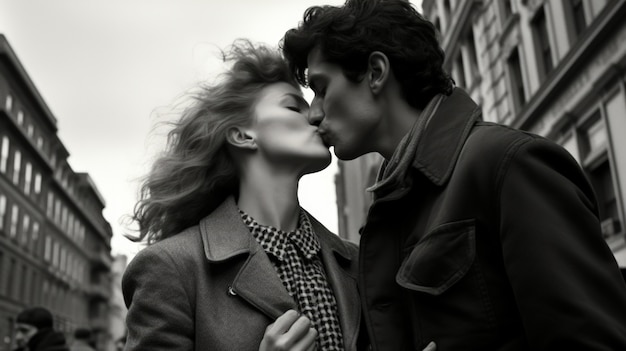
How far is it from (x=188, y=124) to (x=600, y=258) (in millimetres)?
2131

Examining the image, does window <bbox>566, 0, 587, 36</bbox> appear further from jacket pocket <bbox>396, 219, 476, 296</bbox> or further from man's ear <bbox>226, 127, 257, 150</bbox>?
jacket pocket <bbox>396, 219, 476, 296</bbox>

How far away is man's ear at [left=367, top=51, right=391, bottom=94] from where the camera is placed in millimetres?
2385

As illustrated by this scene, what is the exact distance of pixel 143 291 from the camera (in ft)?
7.57

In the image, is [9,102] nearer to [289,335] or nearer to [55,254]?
[55,254]

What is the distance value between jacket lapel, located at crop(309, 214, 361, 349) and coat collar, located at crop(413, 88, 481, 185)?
798mm

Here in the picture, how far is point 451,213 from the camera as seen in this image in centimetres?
179

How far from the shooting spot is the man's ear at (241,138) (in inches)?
117

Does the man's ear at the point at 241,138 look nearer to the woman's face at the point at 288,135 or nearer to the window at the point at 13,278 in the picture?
the woman's face at the point at 288,135

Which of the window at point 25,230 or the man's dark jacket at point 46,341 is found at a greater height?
the man's dark jacket at point 46,341

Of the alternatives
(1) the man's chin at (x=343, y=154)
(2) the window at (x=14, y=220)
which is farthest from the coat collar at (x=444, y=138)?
(2) the window at (x=14, y=220)

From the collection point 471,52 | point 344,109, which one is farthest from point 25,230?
point 344,109

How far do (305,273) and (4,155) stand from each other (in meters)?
35.1

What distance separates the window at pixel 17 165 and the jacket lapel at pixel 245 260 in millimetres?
36417

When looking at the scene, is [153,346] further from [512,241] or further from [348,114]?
[512,241]
